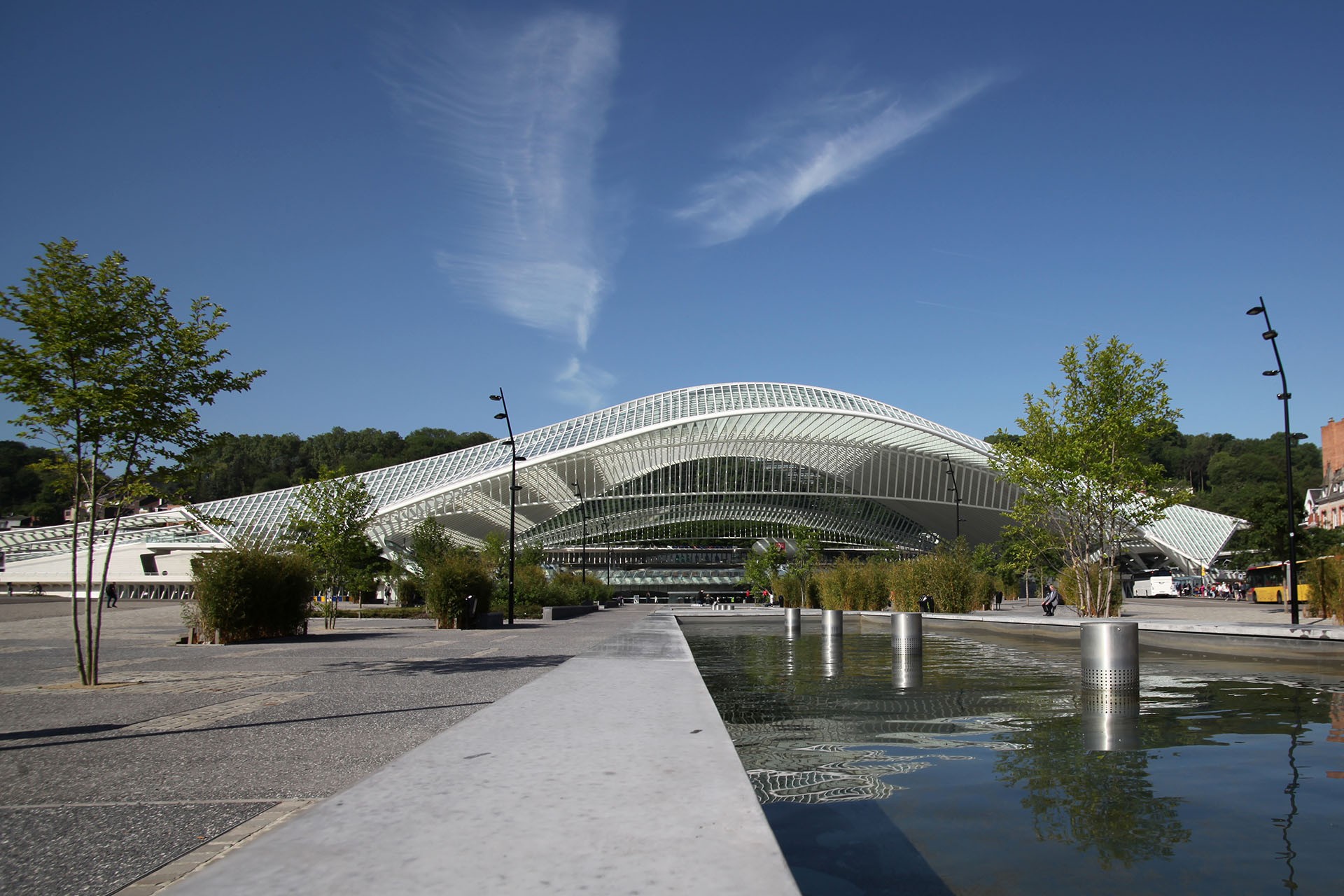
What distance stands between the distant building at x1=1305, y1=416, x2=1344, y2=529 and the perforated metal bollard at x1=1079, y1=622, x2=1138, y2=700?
324ft

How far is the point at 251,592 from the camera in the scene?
20.3 metres

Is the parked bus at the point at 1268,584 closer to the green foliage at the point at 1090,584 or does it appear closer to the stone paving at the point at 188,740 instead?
the green foliage at the point at 1090,584

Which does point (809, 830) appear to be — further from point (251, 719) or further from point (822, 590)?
point (822, 590)

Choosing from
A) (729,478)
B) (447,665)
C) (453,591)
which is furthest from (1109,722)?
(729,478)

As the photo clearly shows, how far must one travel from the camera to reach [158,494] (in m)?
13.1

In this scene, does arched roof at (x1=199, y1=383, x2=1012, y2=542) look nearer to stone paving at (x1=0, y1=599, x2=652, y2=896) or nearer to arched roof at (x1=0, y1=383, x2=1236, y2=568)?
arched roof at (x1=0, y1=383, x2=1236, y2=568)

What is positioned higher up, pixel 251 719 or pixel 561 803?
pixel 561 803

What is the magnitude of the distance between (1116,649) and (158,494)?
1300cm

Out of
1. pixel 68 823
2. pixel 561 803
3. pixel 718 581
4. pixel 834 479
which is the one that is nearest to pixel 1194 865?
pixel 561 803

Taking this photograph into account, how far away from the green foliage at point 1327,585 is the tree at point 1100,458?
532cm

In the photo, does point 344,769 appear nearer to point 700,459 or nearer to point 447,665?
point 447,665

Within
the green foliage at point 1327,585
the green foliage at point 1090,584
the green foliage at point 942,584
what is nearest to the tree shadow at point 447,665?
the green foliage at point 1327,585

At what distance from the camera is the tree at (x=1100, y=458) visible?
24812 millimetres

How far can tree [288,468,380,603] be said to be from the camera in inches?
1325
